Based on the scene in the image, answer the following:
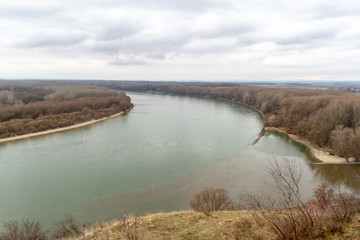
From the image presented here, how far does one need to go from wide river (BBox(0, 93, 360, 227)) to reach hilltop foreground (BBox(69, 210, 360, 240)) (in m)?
4.29

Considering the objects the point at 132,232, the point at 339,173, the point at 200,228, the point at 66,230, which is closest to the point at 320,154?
the point at 339,173

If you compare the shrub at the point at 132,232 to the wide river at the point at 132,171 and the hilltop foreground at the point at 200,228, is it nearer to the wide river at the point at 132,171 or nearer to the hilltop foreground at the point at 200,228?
the hilltop foreground at the point at 200,228

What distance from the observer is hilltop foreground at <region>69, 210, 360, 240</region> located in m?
3.51

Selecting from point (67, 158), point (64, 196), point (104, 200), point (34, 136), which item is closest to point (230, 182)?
point (104, 200)

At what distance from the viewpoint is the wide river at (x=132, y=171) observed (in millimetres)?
10312

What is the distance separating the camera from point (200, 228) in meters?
4.75

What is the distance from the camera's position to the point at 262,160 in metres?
15.6

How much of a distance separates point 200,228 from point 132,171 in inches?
383

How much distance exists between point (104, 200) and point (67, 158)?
7.91 m

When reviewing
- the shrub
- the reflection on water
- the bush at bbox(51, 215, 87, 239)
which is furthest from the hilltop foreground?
the reflection on water

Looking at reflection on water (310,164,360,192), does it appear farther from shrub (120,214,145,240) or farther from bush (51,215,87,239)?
bush (51,215,87,239)

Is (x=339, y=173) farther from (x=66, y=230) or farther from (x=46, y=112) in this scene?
(x=46, y=112)

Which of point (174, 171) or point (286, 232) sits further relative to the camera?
point (174, 171)

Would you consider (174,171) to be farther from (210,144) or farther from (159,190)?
(210,144)
